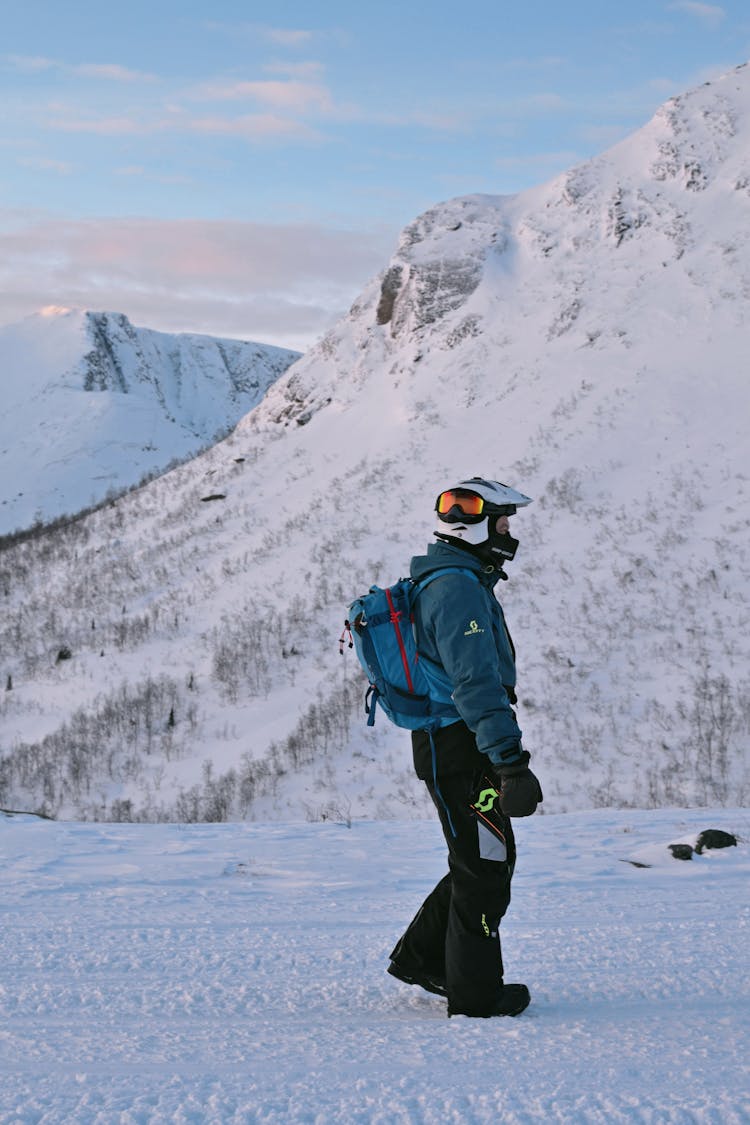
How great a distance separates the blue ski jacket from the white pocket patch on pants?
323 mm

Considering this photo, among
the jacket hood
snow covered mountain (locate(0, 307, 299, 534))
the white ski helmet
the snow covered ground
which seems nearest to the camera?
the snow covered ground

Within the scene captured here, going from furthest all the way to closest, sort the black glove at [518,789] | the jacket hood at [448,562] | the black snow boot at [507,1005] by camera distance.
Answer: the jacket hood at [448,562]
the black snow boot at [507,1005]
the black glove at [518,789]

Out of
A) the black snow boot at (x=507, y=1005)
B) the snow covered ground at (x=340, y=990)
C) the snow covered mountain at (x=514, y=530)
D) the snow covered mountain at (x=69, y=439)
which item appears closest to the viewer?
the snow covered ground at (x=340, y=990)

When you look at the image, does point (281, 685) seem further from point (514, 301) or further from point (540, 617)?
point (514, 301)

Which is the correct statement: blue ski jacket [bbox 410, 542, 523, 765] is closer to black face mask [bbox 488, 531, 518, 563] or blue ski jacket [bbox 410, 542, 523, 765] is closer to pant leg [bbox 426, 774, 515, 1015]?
black face mask [bbox 488, 531, 518, 563]

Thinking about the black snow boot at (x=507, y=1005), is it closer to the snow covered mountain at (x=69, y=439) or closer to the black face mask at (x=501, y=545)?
the black face mask at (x=501, y=545)

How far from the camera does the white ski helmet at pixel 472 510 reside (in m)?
3.53

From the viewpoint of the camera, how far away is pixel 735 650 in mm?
14844

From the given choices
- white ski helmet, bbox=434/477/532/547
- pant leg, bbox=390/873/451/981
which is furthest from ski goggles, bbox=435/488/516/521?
pant leg, bbox=390/873/451/981

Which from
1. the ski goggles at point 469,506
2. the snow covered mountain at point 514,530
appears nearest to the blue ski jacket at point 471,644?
the ski goggles at point 469,506

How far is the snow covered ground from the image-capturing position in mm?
2439

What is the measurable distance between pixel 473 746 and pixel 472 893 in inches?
21.2

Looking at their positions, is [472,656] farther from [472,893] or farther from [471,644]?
[472,893]

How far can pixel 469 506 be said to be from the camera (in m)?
3.55
